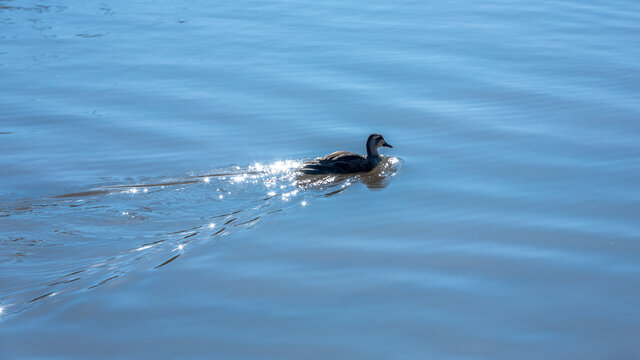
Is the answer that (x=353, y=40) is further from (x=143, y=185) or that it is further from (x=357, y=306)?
(x=357, y=306)

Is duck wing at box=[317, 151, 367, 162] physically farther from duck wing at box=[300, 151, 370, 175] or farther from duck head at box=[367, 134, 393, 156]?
duck head at box=[367, 134, 393, 156]

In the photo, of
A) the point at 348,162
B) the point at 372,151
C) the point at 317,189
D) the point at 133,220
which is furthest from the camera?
the point at 372,151

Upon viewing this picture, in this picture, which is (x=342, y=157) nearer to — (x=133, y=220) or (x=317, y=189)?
(x=317, y=189)

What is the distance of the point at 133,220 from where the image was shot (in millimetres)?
9453

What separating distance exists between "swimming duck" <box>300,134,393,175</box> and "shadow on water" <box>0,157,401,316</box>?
0.09 m

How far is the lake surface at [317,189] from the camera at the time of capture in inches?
284

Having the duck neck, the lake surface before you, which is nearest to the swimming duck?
the duck neck

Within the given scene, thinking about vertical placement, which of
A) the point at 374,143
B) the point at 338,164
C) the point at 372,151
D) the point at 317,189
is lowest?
the point at 317,189

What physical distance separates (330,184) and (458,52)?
5.88 meters

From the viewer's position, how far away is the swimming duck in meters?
10.9

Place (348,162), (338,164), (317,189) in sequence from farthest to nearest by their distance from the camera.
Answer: (348,162), (338,164), (317,189)

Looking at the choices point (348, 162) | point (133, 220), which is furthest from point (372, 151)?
point (133, 220)

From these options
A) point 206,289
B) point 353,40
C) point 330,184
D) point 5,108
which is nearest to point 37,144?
point 5,108

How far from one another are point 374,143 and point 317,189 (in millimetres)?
1404
